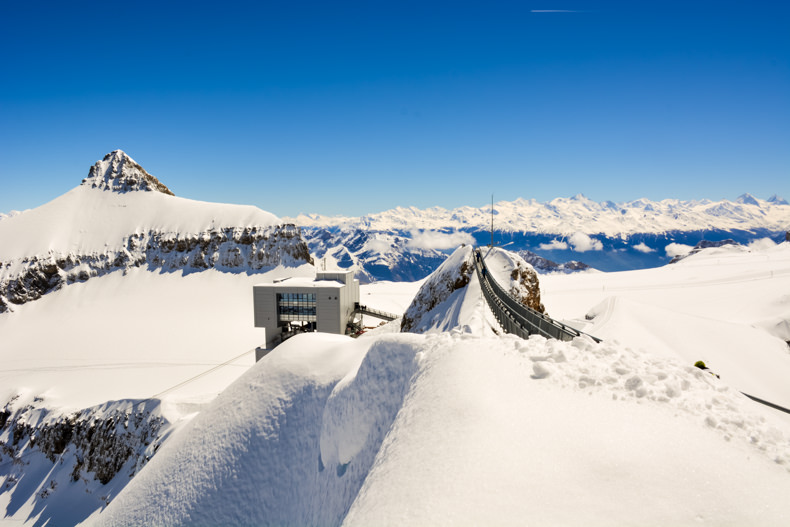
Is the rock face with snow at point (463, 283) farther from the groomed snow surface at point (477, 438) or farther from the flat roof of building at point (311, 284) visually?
the flat roof of building at point (311, 284)

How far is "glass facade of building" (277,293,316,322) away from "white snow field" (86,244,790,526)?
91.1 feet

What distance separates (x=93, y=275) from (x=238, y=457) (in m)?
94.2

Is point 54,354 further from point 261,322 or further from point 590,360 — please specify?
point 590,360

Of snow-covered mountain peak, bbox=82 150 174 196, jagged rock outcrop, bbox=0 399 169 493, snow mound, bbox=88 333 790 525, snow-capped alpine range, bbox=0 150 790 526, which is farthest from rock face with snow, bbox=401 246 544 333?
snow-covered mountain peak, bbox=82 150 174 196

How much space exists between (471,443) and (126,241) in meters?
106

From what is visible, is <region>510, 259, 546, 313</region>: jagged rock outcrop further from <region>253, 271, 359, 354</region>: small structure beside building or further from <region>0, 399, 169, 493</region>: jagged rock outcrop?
<region>0, 399, 169, 493</region>: jagged rock outcrop

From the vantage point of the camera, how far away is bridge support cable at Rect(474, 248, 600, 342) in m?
13.0

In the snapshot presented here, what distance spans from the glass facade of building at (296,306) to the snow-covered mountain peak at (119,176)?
270 feet

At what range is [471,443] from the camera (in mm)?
6965

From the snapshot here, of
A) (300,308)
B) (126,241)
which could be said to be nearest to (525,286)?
(300,308)

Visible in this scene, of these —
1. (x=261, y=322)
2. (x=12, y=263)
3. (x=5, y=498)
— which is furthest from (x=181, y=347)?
(x=12, y=263)

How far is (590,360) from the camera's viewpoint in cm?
973

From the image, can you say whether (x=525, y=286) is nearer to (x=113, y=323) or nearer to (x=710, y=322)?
(x=710, y=322)

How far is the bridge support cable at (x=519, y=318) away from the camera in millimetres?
13000
